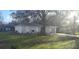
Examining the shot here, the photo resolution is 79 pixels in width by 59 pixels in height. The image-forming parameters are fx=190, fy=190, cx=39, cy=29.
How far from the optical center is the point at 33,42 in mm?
3053

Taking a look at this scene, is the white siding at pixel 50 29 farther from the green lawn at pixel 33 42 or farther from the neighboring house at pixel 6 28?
the neighboring house at pixel 6 28

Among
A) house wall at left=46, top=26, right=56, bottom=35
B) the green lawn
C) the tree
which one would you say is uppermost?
the tree

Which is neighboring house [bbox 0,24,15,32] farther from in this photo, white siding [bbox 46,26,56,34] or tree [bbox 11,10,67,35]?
white siding [bbox 46,26,56,34]

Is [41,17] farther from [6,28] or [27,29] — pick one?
[6,28]

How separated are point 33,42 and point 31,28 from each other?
23cm

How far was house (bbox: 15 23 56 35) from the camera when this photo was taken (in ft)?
10.00

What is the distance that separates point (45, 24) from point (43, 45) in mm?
339

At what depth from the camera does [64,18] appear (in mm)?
3049

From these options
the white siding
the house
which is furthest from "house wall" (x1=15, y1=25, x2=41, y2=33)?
the white siding

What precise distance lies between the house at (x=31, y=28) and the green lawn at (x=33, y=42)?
80mm

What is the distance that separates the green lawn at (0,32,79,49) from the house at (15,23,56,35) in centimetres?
8
